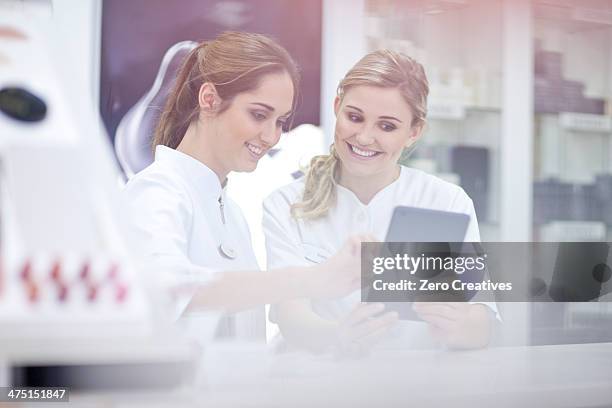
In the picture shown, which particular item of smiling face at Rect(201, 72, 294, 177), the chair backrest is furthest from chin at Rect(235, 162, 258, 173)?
the chair backrest

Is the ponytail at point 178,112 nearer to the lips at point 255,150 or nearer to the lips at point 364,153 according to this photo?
the lips at point 255,150

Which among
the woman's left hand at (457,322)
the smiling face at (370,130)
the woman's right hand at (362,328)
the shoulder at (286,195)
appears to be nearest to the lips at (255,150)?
the shoulder at (286,195)

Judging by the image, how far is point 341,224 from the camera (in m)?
2.48

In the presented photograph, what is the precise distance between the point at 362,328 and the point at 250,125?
0.66 meters

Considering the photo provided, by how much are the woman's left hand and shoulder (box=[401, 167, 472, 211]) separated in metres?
0.30

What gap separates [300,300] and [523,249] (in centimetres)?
77

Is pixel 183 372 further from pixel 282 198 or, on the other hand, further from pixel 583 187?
pixel 583 187

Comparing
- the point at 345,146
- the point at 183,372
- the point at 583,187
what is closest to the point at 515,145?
the point at 583,187

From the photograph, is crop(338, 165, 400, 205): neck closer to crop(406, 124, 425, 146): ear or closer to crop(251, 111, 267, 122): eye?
→ crop(406, 124, 425, 146): ear

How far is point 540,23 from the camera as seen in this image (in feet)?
8.99

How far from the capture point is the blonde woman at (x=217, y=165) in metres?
2.28

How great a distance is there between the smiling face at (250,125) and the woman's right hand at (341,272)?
1.15ft

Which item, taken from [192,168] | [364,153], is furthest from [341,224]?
[192,168]

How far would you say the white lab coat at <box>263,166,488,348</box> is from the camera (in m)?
2.43
